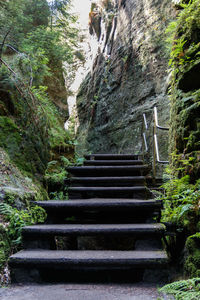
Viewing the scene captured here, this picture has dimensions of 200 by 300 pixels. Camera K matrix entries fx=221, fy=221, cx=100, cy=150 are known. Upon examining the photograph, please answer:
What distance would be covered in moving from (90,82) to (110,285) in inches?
492

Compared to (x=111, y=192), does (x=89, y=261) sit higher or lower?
lower

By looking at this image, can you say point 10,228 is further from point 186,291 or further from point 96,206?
point 186,291

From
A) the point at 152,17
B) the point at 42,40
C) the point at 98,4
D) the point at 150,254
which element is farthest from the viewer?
the point at 98,4

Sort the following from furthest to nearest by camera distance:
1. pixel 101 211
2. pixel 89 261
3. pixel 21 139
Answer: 1. pixel 21 139
2. pixel 101 211
3. pixel 89 261

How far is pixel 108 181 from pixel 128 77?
6038mm

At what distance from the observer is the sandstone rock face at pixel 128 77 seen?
6773 millimetres

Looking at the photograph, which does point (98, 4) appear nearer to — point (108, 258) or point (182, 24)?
point (182, 24)

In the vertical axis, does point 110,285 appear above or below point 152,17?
below

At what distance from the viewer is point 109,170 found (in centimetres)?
372

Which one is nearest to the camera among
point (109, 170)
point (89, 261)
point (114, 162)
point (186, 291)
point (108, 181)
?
point (186, 291)

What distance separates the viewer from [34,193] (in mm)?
2875

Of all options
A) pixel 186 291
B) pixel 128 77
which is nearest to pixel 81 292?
pixel 186 291

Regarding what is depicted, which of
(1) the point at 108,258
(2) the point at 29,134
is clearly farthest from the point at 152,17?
(1) the point at 108,258

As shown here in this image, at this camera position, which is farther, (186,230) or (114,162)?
(114,162)
